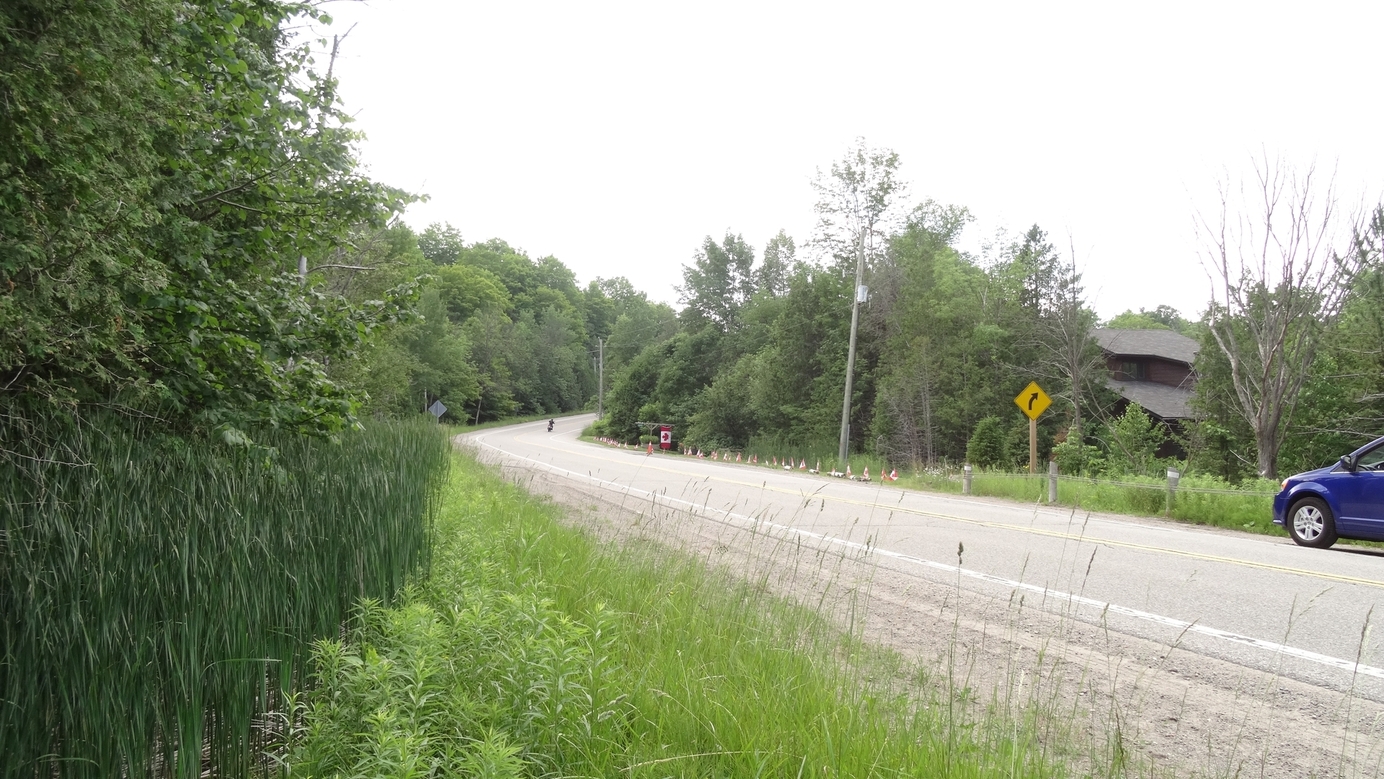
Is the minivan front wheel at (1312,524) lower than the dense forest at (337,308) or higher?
lower

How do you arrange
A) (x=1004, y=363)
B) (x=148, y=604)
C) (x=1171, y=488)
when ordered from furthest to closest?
(x=1004, y=363)
(x=1171, y=488)
(x=148, y=604)

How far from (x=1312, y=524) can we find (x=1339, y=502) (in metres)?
0.48

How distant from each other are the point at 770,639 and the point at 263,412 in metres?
3.21

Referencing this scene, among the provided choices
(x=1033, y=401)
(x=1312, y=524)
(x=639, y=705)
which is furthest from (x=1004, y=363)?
(x=639, y=705)

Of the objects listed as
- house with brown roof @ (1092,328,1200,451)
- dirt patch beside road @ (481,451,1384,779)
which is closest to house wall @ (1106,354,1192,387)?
house with brown roof @ (1092,328,1200,451)

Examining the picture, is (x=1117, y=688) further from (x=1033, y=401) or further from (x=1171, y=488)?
(x=1033, y=401)

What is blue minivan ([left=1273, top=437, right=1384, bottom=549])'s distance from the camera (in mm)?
9562

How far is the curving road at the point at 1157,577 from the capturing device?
4969 mm

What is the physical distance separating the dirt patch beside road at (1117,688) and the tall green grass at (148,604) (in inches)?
109

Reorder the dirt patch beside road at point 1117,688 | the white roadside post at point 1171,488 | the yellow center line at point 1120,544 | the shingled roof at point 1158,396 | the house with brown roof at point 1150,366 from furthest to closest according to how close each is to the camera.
Result: the house with brown roof at point 1150,366, the shingled roof at point 1158,396, the white roadside post at point 1171,488, the yellow center line at point 1120,544, the dirt patch beside road at point 1117,688

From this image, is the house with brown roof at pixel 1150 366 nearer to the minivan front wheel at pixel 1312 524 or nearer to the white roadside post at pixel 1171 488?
the white roadside post at pixel 1171 488

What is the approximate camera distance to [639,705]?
138 inches

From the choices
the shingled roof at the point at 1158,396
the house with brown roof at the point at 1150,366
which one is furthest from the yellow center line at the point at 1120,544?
the house with brown roof at the point at 1150,366

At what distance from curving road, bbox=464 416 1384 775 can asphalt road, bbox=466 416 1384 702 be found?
0.02 meters
